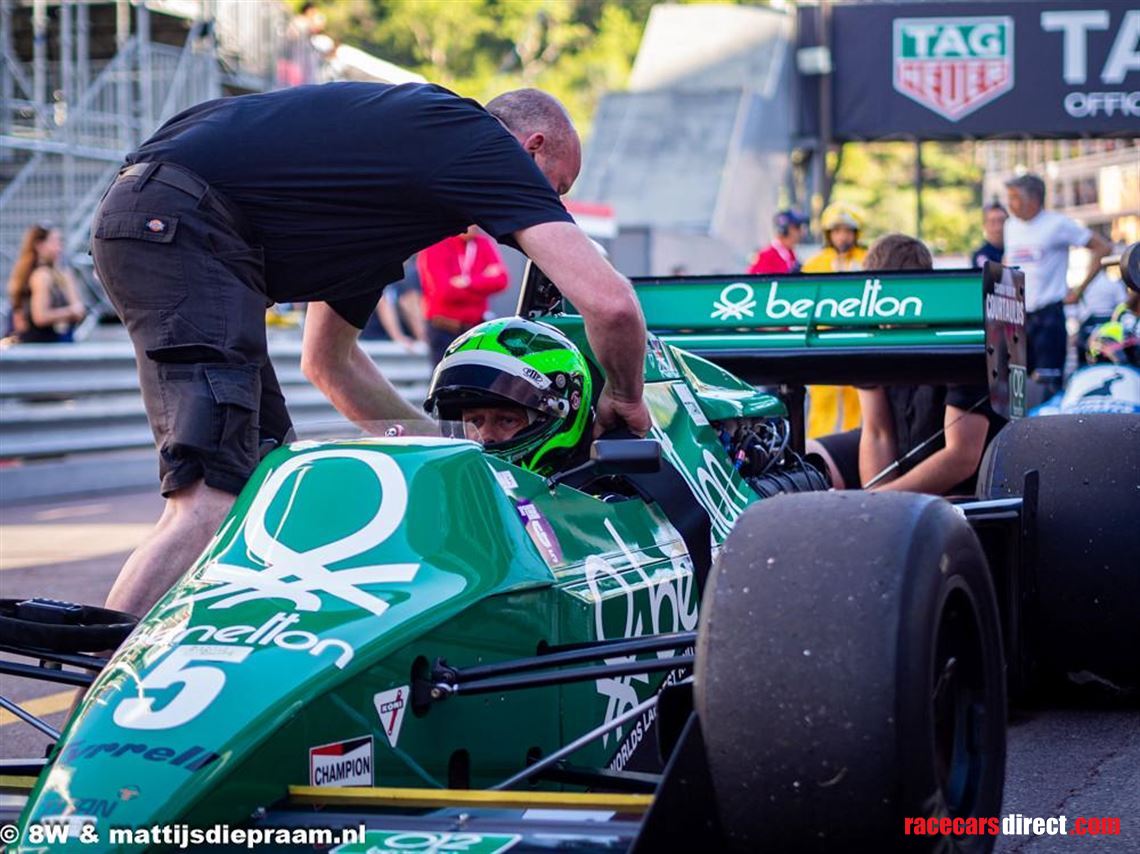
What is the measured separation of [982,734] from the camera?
131 inches

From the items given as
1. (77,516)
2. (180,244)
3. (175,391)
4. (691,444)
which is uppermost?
(180,244)

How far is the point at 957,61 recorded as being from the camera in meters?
21.1

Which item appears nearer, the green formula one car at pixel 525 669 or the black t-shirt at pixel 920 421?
the green formula one car at pixel 525 669

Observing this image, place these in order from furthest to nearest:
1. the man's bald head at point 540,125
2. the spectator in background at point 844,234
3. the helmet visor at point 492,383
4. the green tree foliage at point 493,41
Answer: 1. the green tree foliage at point 493,41
2. the spectator in background at point 844,234
3. the man's bald head at point 540,125
4. the helmet visor at point 492,383

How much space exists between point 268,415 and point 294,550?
1.17 meters

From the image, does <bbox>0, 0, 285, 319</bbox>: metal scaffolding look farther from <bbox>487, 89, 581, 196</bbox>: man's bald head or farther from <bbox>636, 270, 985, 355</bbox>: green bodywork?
<bbox>487, 89, 581, 196</bbox>: man's bald head

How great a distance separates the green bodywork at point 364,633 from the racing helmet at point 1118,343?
5452mm

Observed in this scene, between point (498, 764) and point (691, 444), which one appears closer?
point (498, 764)

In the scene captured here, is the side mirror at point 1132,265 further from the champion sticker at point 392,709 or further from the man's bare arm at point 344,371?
the champion sticker at point 392,709

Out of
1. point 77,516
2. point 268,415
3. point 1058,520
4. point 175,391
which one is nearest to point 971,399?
point 1058,520

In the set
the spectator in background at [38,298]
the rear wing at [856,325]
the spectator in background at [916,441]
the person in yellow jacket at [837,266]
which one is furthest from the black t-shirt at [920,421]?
the spectator in background at [38,298]

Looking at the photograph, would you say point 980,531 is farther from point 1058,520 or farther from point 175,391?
point 175,391

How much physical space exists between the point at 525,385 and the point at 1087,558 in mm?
1863

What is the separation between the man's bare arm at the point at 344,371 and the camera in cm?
489
